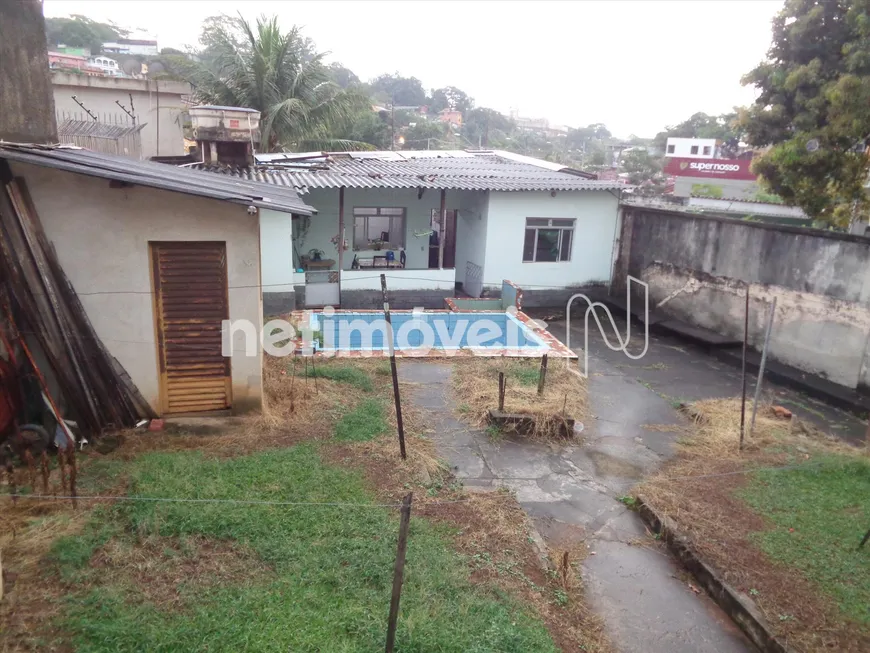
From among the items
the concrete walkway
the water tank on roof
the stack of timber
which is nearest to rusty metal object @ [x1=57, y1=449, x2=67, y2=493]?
the stack of timber

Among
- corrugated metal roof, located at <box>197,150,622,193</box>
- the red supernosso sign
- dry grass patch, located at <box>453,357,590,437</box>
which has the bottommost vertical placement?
dry grass patch, located at <box>453,357,590,437</box>

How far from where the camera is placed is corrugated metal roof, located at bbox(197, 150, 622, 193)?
13500 millimetres

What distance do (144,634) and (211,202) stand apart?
4586 millimetres

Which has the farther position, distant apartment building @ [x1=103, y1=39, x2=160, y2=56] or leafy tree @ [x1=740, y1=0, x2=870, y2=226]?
distant apartment building @ [x1=103, y1=39, x2=160, y2=56]

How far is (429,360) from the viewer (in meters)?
10.8

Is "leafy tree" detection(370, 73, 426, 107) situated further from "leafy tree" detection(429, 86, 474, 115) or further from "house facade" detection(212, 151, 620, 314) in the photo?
"house facade" detection(212, 151, 620, 314)

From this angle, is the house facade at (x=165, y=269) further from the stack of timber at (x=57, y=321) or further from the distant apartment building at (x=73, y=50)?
the distant apartment building at (x=73, y=50)

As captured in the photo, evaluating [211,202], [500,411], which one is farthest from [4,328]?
[500,411]

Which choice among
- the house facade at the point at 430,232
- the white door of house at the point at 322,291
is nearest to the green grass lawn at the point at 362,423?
the house facade at the point at 430,232

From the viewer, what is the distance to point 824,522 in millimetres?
6105

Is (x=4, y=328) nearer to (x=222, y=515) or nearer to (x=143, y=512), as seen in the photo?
(x=143, y=512)

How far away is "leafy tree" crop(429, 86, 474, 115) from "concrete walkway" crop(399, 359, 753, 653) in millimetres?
62504

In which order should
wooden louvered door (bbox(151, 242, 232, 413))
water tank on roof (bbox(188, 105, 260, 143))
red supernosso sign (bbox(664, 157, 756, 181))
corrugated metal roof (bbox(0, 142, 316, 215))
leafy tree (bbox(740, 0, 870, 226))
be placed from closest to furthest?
corrugated metal roof (bbox(0, 142, 316, 215)), wooden louvered door (bbox(151, 242, 232, 413)), leafy tree (bbox(740, 0, 870, 226)), water tank on roof (bbox(188, 105, 260, 143)), red supernosso sign (bbox(664, 157, 756, 181))

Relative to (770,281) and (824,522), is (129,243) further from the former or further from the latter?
(770,281)
